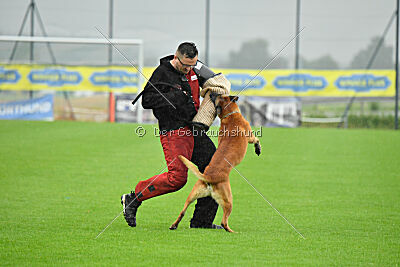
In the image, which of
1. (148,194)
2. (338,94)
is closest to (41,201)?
(148,194)

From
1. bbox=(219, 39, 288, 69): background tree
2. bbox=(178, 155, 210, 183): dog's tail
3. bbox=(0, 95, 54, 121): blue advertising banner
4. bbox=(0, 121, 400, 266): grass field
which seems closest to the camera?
bbox=(0, 121, 400, 266): grass field

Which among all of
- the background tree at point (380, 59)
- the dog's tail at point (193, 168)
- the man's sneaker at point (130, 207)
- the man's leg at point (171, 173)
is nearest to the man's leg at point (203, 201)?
the man's leg at point (171, 173)

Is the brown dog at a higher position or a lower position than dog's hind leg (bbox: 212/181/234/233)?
higher

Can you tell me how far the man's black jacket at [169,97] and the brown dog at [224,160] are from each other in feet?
1.11

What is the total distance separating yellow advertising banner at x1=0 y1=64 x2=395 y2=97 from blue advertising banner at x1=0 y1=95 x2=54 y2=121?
2.71 ft

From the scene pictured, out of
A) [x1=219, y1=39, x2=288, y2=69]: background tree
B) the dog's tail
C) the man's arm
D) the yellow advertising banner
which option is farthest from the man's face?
[x1=219, y1=39, x2=288, y2=69]: background tree

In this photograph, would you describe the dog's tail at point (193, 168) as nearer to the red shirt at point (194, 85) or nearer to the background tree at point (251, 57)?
the red shirt at point (194, 85)

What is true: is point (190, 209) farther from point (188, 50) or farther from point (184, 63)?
point (188, 50)

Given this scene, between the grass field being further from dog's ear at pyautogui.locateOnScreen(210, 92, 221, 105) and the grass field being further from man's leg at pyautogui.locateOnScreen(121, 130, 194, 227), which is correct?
dog's ear at pyautogui.locateOnScreen(210, 92, 221, 105)

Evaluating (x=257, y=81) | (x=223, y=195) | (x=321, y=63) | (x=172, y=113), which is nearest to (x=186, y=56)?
(x=172, y=113)

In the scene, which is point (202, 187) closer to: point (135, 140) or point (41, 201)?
point (41, 201)

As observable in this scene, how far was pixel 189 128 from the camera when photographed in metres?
5.78

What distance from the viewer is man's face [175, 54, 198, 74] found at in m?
5.48

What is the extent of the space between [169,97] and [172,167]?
0.67 meters
